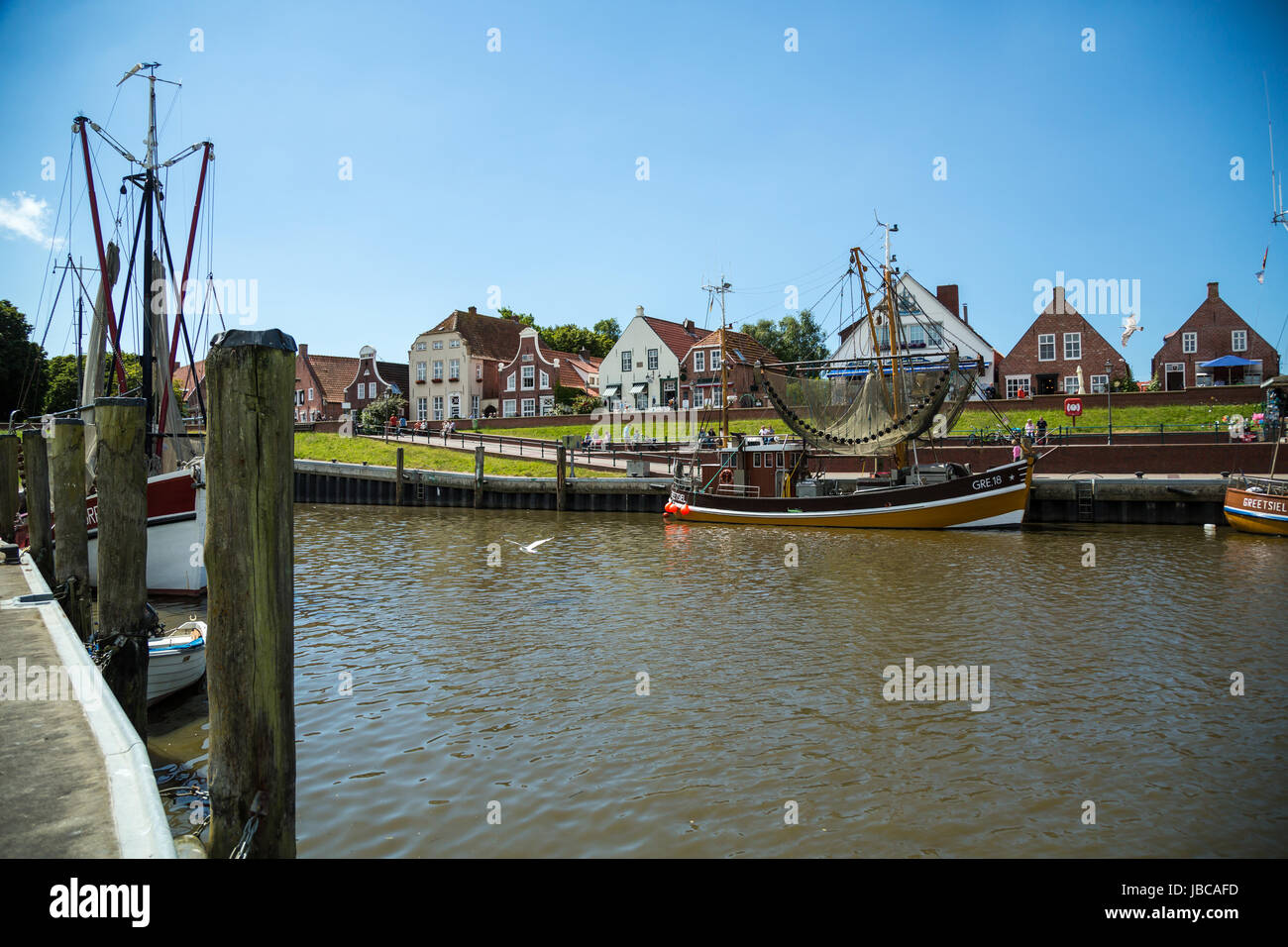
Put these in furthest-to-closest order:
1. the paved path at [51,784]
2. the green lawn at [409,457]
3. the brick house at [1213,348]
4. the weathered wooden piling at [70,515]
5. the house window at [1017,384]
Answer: the house window at [1017,384] → the brick house at [1213,348] → the green lawn at [409,457] → the weathered wooden piling at [70,515] → the paved path at [51,784]

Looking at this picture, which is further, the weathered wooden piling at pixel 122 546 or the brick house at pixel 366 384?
the brick house at pixel 366 384

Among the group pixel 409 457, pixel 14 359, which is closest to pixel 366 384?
pixel 14 359

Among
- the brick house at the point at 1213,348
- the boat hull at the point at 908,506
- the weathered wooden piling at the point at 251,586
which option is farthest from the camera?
the brick house at the point at 1213,348

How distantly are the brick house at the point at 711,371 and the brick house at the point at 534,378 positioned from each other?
1133 cm

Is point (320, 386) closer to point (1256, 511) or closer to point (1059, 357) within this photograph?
point (1059, 357)

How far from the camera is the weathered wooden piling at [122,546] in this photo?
8.81 m

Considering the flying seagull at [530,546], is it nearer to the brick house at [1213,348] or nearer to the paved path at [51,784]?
the paved path at [51,784]

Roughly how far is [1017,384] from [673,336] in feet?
88.9

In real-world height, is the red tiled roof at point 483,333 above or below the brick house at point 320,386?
above

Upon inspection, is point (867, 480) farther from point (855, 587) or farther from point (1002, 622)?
point (1002, 622)

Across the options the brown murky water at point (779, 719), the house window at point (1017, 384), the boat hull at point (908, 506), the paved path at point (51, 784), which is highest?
the house window at point (1017, 384)

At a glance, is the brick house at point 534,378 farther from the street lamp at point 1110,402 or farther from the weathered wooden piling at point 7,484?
the weathered wooden piling at point 7,484

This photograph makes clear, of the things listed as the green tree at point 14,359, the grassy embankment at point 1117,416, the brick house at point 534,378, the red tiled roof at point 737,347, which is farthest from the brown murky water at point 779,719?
the green tree at point 14,359
